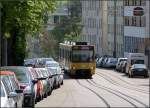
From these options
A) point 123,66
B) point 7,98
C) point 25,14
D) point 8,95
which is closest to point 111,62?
point 123,66

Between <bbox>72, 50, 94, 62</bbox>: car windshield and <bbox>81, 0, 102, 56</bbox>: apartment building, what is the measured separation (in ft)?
192

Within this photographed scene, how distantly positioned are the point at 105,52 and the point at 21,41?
5760cm

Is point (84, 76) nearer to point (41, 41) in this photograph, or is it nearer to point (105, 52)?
point (105, 52)

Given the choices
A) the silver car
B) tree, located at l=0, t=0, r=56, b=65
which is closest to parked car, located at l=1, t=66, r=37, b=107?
the silver car

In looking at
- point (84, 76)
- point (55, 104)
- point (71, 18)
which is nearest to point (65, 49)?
point (84, 76)

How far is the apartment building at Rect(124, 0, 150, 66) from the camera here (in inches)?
3452

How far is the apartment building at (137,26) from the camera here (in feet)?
288

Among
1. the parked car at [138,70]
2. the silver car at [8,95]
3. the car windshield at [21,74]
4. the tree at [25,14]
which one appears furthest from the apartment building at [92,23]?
the silver car at [8,95]

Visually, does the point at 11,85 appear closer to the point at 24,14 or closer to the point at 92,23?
the point at 24,14

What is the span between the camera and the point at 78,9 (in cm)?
17225

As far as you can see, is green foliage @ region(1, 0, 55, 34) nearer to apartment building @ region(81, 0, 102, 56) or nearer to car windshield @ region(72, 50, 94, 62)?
car windshield @ region(72, 50, 94, 62)

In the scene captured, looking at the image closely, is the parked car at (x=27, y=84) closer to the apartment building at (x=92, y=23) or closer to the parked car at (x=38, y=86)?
the parked car at (x=38, y=86)

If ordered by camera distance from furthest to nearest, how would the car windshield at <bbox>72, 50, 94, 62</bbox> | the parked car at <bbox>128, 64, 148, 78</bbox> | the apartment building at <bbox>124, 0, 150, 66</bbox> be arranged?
the apartment building at <bbox>124, 0, 150, 66</bbox> → the parked car at <bbox>128, 64, 148, 78</bbox> → the car windshield at <bbox>72, 50, 94, 62</bbox>

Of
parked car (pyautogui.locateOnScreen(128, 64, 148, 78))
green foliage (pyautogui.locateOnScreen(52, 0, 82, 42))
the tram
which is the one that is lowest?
parked car (pyautogui.locateOnScreen(128, 64, 148, 78))
